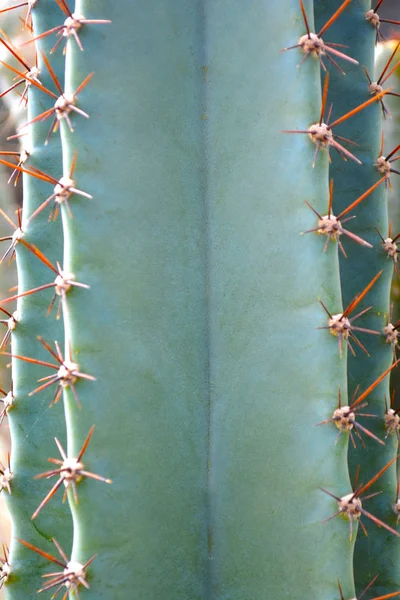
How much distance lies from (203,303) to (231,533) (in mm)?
431

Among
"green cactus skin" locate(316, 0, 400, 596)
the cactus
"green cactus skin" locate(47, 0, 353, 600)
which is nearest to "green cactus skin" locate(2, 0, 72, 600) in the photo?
the cactus

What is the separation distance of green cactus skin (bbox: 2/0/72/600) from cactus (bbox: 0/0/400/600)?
7.4 inches

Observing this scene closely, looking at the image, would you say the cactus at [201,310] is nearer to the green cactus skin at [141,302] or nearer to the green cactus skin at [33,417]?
the green cactus skin at [141,302]

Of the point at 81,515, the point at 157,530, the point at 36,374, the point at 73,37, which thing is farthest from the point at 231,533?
the point at 73,37

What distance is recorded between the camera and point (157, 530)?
1.29 meters

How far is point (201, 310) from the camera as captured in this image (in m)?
1.36

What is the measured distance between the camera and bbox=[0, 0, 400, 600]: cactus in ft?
4.07

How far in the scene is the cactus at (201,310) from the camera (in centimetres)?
124

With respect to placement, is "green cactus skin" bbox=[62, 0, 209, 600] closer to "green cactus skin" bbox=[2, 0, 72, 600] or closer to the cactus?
the cactus

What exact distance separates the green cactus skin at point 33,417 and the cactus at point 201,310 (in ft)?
0.62

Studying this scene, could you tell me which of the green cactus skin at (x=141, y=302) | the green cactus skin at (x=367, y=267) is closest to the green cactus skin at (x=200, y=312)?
the green cactus skin at (x=141, y=302)

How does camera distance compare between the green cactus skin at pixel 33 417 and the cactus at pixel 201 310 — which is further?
the green cactus skin at pixel 33 417

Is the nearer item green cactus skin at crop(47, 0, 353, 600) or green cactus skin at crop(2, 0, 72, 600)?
green cactus skin at crop(47, 0, 353, 600)

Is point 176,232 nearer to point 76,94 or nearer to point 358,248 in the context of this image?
point 76,94
